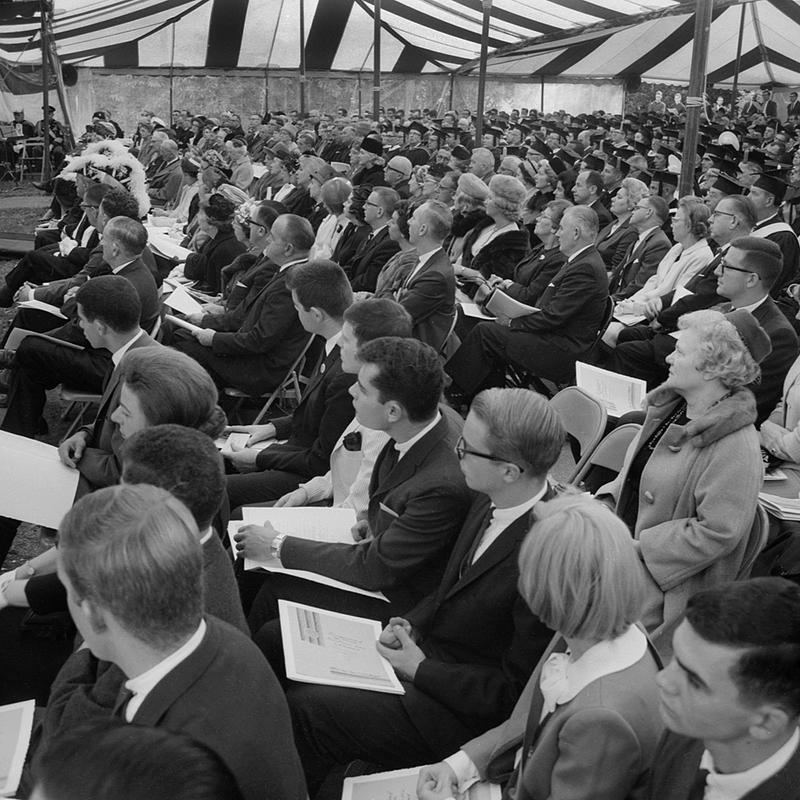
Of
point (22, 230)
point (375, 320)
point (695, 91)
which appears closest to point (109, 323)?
point (375, 320)

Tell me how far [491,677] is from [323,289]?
2.09m

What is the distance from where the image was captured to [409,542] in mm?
2555

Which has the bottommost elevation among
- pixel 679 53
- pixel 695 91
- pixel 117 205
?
pixel 117 205

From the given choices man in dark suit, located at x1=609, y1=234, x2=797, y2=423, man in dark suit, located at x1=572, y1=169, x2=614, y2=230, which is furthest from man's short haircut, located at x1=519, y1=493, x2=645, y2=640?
man in dark suit, located at x1=572, y1=169, x2=614, y2=230

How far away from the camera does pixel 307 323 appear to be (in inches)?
159

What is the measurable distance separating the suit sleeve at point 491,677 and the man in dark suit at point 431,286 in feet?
9.65

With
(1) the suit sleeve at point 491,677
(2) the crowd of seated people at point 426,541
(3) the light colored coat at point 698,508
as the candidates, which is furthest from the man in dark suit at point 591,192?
(1) the suit sleeve at point 491,677

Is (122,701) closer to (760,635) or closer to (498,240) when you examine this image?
(760,635)

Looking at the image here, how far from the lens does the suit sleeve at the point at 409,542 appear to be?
256 centimetres

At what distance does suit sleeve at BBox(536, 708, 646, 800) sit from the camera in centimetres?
165

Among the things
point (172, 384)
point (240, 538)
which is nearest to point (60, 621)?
point (240, 538)

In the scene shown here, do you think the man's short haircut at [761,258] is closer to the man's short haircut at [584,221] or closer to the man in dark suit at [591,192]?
the man's short haircut at [584,221]

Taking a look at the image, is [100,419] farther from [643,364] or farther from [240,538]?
[643,364]

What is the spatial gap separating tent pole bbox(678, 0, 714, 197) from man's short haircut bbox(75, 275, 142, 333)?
4.72 m
